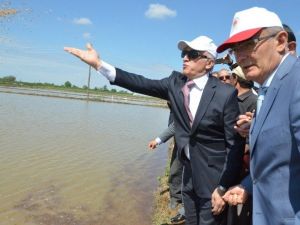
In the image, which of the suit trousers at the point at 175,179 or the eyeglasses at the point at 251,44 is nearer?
the eyeglasses at the point at 251,44

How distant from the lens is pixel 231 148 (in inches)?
117

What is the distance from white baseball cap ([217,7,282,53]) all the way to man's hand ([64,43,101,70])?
3.41ft

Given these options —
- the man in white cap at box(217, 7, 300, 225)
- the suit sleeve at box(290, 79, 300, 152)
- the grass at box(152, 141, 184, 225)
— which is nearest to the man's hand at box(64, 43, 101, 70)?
the man in white cap at box(217, 7, 300, 225)

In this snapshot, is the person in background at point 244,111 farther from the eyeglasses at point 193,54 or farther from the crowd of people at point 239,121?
the eyeglasses at point 193,54

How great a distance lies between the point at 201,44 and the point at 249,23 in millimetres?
1154

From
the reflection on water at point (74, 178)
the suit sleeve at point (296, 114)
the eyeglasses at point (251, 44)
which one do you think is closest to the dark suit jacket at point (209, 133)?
the eyeglasses at point (251, 44)

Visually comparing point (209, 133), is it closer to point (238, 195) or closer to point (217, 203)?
point (217, 203)

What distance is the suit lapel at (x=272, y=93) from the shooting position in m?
1.84

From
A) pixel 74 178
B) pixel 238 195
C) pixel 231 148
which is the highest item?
pixel 231 148

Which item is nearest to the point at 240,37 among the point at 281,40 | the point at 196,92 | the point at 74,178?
the point at 281,40

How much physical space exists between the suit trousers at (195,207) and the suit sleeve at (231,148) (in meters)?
0.32

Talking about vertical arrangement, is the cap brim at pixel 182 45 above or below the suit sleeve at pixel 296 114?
above

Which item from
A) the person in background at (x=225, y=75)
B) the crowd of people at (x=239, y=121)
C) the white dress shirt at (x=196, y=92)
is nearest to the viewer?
the crowd of people at (x=239, y=121)

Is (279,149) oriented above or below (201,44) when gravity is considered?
below
